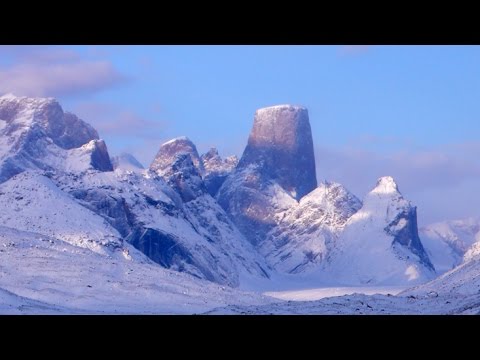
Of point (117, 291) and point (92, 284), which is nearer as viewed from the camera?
point (117, 291)

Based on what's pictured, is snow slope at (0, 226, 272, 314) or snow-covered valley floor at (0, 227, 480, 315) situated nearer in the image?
snow-covered valley floor at (0, 227, 480, 315)

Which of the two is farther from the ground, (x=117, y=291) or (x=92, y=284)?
(x=92, y=284)

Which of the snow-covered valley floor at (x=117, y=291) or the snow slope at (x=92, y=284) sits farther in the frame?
the snow slope at (x=92, y=284)
